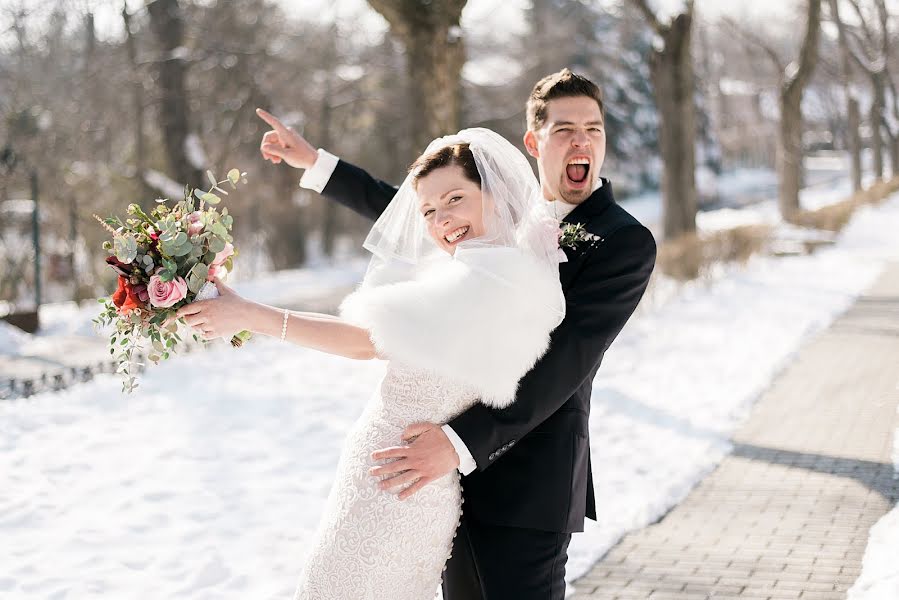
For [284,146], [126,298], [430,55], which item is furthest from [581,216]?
[430,55]

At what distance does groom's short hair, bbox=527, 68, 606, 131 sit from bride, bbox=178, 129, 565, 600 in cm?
46

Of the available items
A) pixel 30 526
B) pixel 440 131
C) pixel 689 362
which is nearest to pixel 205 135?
pixel 440 131

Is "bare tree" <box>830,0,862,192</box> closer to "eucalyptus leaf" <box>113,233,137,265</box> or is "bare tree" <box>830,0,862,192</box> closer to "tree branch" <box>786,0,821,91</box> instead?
"tree branch" <box>786,0,821,91</box>

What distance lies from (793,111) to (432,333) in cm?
2559

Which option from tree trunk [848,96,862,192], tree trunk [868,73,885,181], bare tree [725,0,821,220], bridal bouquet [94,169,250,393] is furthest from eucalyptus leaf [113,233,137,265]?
tree trunk [848,96,862,192]

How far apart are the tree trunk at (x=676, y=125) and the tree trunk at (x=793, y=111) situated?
8.42 meters

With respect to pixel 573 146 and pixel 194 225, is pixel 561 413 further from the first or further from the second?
pixel 194 225

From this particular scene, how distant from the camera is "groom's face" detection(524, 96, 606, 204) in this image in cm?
313

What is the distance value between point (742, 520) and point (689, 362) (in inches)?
196

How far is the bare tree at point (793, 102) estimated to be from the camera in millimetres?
24328

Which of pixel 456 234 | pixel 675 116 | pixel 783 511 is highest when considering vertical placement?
pixel 675 116

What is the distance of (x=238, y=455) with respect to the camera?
276 inches

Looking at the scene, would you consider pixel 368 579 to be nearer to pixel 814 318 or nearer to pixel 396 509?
pixel 396 509

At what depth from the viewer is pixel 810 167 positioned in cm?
7175
